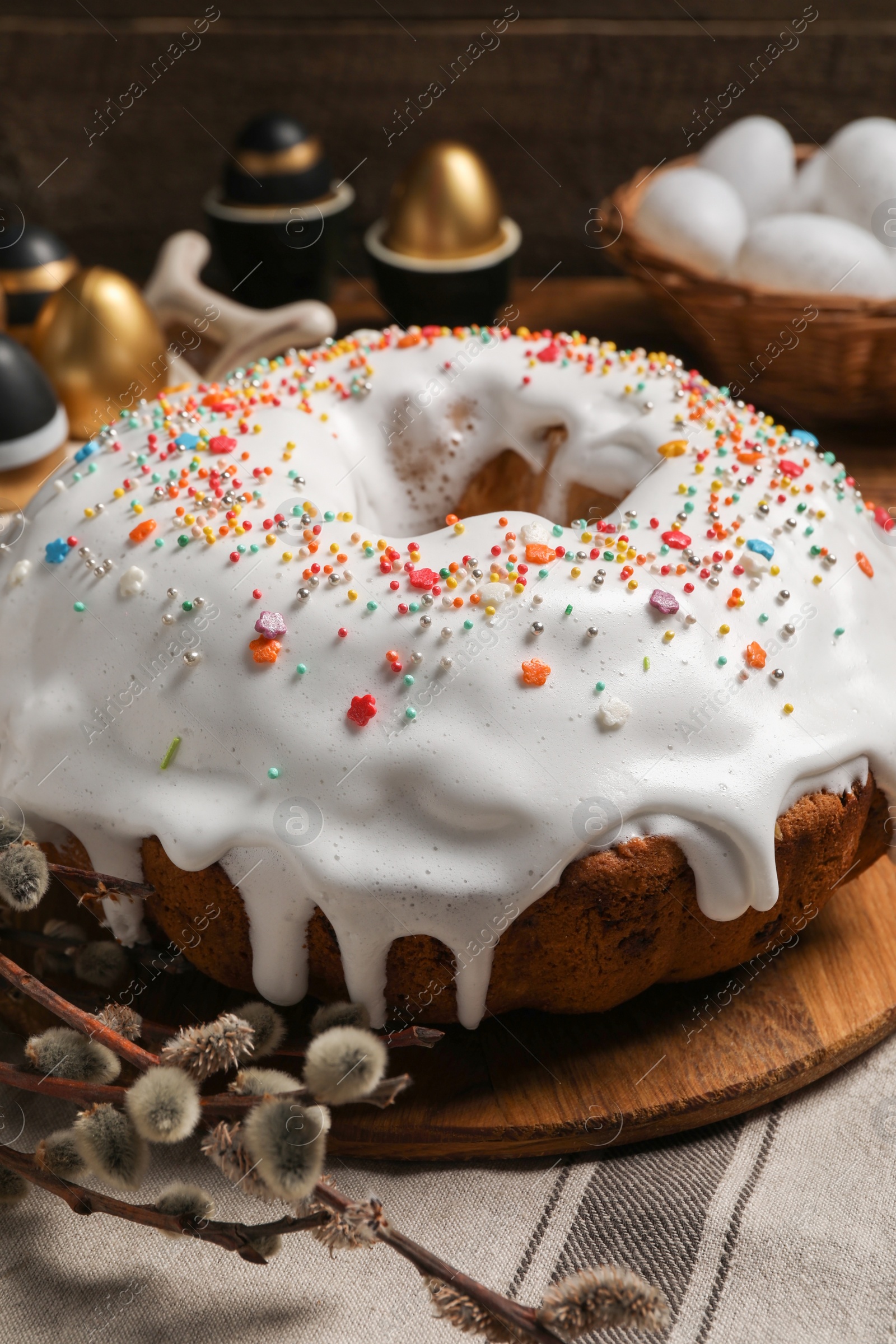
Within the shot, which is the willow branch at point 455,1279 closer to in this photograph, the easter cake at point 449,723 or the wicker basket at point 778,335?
the easter cake at point 449,723

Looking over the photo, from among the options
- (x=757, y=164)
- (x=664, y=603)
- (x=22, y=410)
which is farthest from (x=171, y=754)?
(x=757, y=164)

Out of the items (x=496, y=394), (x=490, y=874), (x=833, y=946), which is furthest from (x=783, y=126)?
(x=490, y=874)

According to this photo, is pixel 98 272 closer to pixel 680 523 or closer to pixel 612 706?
pixel 680 523

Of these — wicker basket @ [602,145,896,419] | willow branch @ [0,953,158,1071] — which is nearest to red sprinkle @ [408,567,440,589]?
willow branch @ [0,953,158,1071]

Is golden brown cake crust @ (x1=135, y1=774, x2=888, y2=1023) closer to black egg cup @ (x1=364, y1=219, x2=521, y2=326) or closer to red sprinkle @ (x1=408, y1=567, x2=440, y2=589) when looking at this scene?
red sprinkle @ (x1=408, y1=567, x2=440, y2=589)

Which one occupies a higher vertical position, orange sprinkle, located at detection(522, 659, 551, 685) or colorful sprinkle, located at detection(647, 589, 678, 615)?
colorful sprinkle, located at detection(647, 589, 678, 615)

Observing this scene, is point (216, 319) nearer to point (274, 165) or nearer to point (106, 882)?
point (274, 165)
